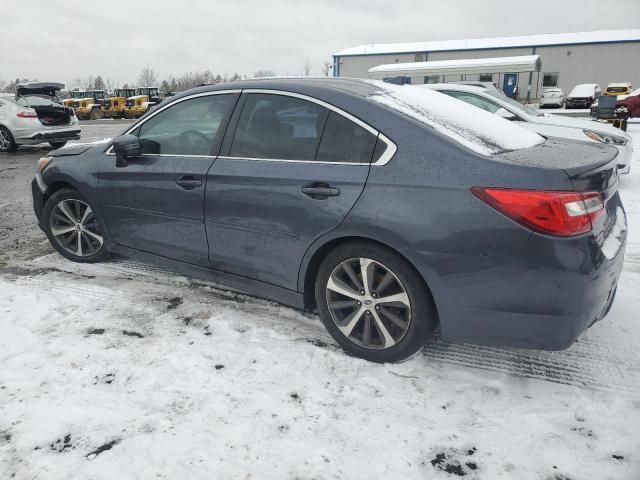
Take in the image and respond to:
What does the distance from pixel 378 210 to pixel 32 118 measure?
495 inches

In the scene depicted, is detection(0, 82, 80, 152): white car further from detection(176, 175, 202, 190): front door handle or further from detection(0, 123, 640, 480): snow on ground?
detection(176, 175, 202, 190): front door handle

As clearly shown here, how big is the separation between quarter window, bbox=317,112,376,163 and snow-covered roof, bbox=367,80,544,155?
0.23m

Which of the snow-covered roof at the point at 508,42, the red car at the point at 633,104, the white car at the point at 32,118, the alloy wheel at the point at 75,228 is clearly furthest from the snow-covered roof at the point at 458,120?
the snow-covered roof at the point at 508,42

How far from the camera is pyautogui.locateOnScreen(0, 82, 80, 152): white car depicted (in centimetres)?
1226

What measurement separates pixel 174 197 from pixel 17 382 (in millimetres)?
1462

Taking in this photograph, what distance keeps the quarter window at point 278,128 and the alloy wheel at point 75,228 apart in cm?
174

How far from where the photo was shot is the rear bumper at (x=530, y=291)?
2256mm

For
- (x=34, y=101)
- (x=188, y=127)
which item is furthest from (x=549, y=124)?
(x=34, y=101)

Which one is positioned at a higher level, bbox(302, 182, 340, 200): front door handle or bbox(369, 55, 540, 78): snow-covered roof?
bbox(369, 55, 540, 78): snow-covered roof

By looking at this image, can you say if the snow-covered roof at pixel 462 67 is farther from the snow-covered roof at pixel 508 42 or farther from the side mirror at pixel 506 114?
the snow-covered roof at pixel 508 42

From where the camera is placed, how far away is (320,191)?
9.09 ft

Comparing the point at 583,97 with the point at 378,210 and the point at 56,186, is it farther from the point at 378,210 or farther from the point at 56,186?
the point at 378,210

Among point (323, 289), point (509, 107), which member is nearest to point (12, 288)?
point (323, 289)

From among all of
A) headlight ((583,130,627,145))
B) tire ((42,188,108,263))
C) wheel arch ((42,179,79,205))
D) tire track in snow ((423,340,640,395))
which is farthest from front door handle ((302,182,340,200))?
headlight ((583,130,627,145))
